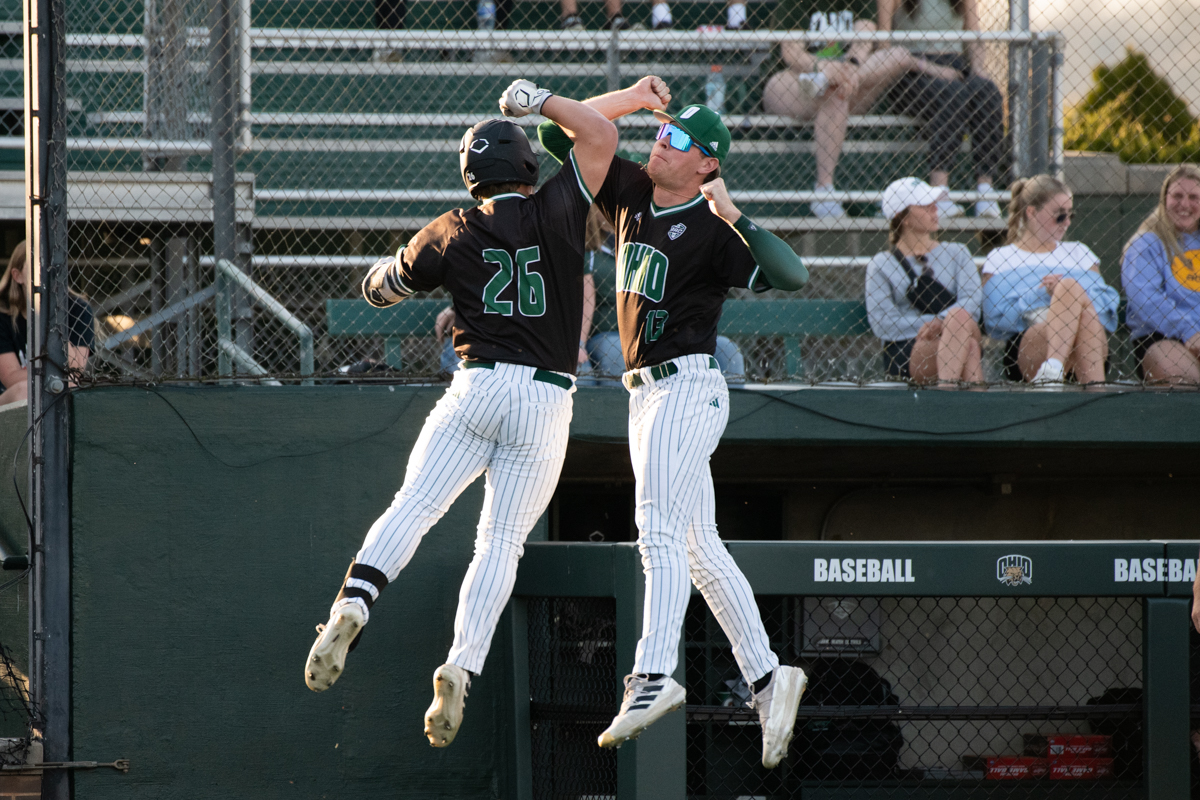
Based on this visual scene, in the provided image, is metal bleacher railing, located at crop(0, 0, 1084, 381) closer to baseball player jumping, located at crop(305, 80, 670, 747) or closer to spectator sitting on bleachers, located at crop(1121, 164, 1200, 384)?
spectator sitting on bleachers, located at crop(1121, 164, 1200, 384)

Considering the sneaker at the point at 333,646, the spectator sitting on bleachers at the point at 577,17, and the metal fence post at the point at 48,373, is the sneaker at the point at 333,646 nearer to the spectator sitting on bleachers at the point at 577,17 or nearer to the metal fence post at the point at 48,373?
the metal fence post at the point at 48,373

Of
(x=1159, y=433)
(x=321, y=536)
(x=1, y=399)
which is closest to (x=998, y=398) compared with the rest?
(x=1159, y=433)

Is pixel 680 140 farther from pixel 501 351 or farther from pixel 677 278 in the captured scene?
pixel 501 351

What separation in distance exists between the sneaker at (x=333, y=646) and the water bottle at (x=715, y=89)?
470cm

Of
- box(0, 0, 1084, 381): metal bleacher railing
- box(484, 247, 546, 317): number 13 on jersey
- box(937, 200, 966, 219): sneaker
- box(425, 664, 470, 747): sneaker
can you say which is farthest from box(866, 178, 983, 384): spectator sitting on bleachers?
box(425, 664, 470, 747): sneaker

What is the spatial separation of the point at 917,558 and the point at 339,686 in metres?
2.59

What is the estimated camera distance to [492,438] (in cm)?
418

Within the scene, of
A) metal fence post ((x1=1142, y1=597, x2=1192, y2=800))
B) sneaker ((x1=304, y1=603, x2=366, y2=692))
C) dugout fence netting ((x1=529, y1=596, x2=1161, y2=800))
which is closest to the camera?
sneaker ((x1=304, y1=603, x2=366, y2=692))

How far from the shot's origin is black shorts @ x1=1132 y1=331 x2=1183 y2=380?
6.15 metres

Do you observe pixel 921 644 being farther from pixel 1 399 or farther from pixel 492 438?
pixel 1 399

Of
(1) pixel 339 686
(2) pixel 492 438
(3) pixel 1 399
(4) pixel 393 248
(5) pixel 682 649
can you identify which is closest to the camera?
(2) pixel 492 438

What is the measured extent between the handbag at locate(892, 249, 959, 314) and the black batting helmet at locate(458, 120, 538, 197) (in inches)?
105

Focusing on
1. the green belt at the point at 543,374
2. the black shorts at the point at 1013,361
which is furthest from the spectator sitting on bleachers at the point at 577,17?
the green belt at the point at 543,374

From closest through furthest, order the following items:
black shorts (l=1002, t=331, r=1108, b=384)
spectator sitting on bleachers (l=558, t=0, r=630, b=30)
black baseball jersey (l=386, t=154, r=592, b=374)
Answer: black baseball jersey (l=386, t=154, r=592, b=374) → black shorts (l=1002, t=331, r=1108, b=384) → spectator sitting on bleachers (l=558, t=0, r=630, b=30)
